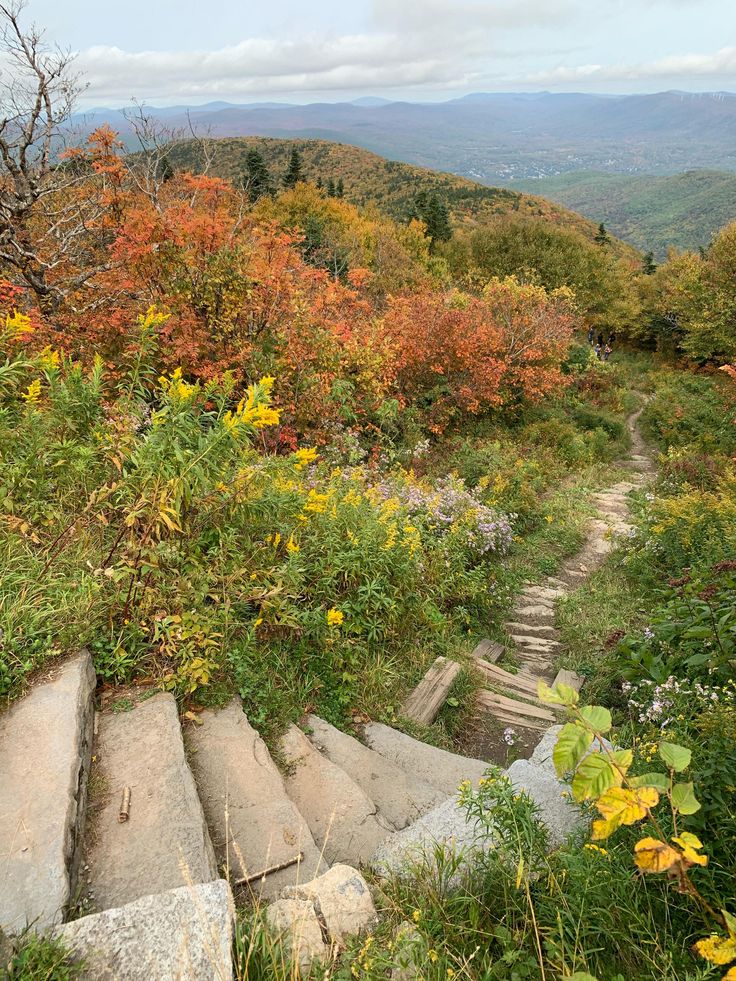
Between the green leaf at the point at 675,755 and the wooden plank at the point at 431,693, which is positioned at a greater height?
the green leaf at the point at 675,755

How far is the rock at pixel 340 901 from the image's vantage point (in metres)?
2.01

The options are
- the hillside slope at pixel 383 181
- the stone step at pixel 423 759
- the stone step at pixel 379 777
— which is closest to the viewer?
the stone step at pixel 379 777

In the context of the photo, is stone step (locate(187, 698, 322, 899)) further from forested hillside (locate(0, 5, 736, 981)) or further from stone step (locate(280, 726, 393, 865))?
stone step (locate(280, 726, 393, 865))

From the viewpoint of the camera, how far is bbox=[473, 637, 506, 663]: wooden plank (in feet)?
17.8

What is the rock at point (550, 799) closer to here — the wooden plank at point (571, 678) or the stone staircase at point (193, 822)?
the stone staircase at point (193, 822)

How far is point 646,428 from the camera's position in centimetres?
1655

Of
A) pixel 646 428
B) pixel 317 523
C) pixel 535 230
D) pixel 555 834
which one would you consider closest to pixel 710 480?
pixel 646 428

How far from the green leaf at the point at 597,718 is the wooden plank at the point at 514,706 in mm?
3341

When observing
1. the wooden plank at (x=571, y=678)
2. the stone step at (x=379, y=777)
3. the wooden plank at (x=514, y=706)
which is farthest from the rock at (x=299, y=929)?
the wooden plank at (x=571, y=678)

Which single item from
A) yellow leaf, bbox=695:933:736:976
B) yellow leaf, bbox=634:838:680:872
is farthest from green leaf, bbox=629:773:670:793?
yellow leaf, bbox=695:933:736:976

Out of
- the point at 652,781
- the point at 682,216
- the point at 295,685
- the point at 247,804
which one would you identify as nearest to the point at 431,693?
the point at 295,685

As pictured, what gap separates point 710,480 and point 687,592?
295 inches

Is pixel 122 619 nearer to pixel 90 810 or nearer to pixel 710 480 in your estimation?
pixel 90 810

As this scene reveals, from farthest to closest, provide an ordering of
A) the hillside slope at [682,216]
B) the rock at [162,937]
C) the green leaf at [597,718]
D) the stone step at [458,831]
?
the hillside slope at [682,216]
the stone step at [458,831]
the rock at [162,937]
the green leaf at [597,718]
